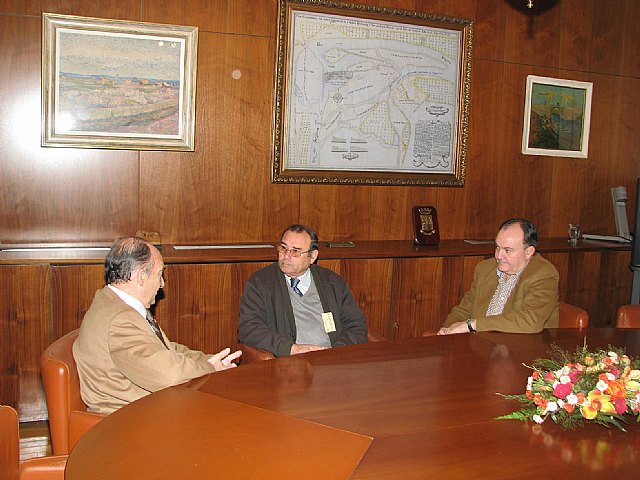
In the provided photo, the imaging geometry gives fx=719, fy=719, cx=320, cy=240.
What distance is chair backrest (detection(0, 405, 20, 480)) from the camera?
2.12 metres

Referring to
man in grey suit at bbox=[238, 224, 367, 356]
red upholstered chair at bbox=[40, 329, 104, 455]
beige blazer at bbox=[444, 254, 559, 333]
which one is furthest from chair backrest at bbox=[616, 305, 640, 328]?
red upholstered chair at bbox=[40, 329, 104, 455]

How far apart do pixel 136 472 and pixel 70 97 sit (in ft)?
10.5

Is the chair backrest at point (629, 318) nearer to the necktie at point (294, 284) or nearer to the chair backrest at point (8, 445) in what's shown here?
the necktie at point (294, 284)

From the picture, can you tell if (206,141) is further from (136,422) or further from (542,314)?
(136,422)

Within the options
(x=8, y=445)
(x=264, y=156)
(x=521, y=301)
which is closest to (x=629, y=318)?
(x=521, y=301)

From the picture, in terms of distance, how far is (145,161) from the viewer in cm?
475

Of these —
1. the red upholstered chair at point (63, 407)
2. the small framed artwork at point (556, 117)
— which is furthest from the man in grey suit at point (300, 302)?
the small framed artwork at point (556, 117)

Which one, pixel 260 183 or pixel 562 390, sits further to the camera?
pixel 260 183

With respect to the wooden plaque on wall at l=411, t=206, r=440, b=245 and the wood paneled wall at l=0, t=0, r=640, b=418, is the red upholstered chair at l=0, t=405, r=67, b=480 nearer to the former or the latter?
the wood paneled wall at l=0, t=0, r=640, b=418

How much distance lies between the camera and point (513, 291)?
12.8 feet

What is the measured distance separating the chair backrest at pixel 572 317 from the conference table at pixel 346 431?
1.00 m

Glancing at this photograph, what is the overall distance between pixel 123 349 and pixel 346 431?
0.93m

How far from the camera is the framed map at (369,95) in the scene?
16.6 feet

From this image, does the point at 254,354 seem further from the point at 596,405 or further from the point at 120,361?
the point at 596,405
